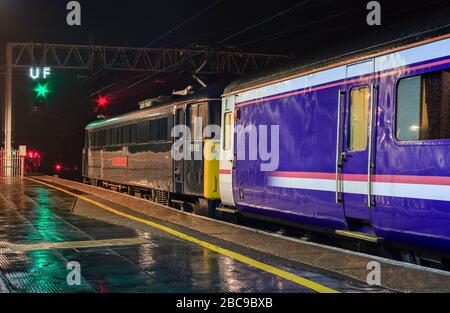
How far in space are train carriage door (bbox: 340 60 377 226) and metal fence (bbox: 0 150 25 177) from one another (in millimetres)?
27106

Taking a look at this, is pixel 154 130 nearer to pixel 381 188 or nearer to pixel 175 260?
pixel 175 260

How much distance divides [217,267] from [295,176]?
8.82 ft

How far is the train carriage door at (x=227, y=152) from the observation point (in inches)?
476

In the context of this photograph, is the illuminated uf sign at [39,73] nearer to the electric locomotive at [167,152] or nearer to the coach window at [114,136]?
the electric locomotive at [167,152]

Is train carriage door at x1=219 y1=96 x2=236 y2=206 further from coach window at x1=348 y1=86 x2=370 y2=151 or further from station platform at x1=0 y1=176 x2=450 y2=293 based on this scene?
coach window at x1=348 y1=86 x2=370 y2=151

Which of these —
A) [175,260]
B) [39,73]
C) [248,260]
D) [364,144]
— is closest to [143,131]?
[175,260]

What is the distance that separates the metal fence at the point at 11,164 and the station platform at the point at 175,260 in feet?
67.6

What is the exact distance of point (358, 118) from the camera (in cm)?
816

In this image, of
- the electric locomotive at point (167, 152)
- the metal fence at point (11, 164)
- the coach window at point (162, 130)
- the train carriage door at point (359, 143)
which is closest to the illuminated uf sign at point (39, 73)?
the metal fence at point (11, 164)

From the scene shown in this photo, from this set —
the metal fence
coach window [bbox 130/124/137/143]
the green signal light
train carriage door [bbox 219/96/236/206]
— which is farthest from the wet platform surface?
the metal fence

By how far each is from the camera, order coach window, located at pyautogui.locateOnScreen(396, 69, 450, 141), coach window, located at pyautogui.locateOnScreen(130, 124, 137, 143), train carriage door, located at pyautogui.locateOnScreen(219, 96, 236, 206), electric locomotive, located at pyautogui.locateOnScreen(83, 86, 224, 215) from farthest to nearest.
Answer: coach window, located at pyautogui.locateOnScreen(130, 124, 137, 143) < electric locomotive, located at pyautogui.locateOnScreen(83, 86, 224, 215) < train carriage door, located at pyautogui.locateOnScreen(219, 96, 236, 206) < coach window, located at pyautogui.locateOnScreen(396, 69, 450, 141)

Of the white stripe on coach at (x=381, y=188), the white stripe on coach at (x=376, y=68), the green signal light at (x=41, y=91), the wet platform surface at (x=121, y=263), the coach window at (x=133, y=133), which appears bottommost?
the wet platform surface at (x=121, y=263)

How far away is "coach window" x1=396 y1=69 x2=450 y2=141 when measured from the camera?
266 inches
